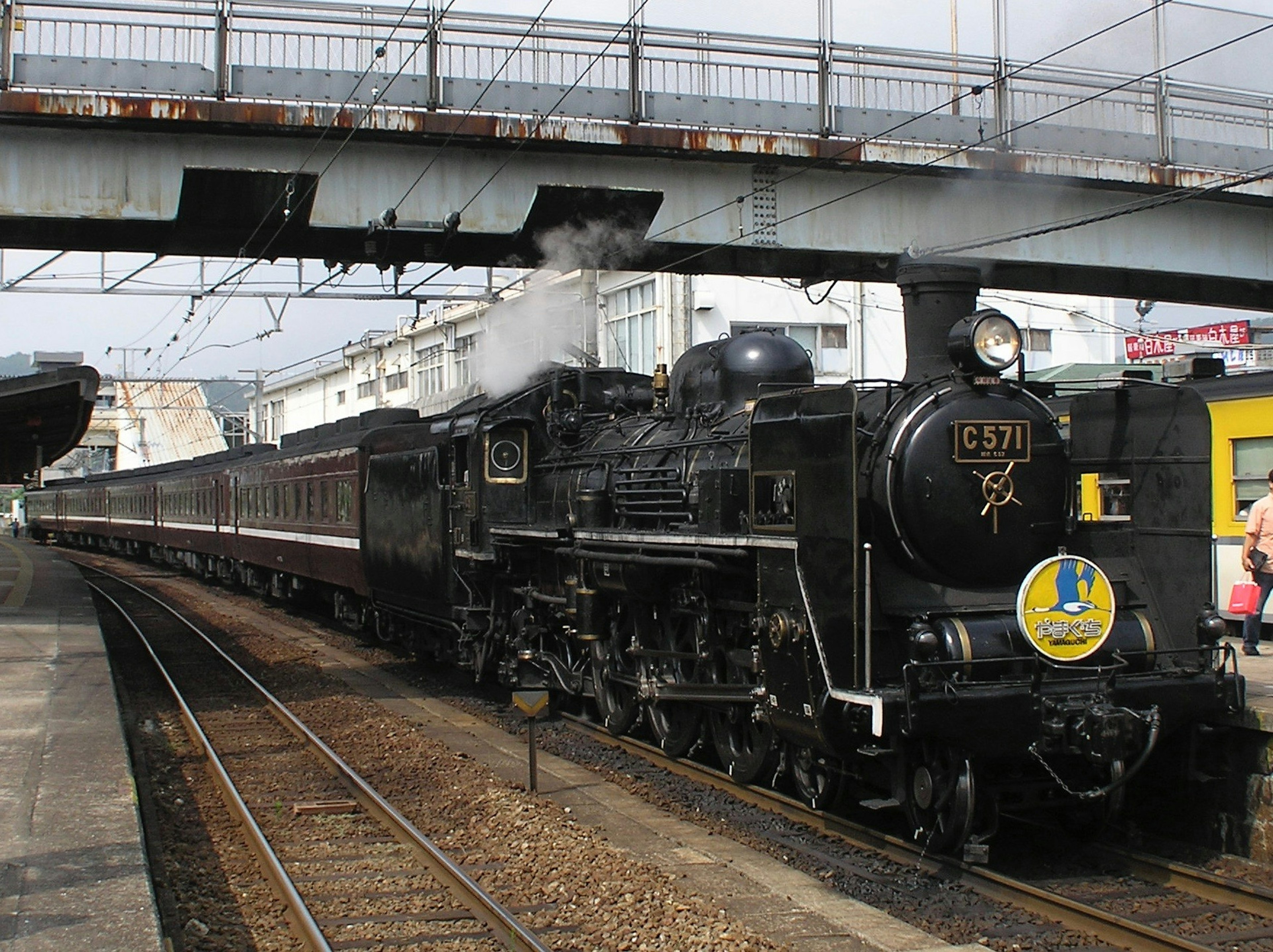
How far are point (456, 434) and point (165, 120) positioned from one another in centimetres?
394

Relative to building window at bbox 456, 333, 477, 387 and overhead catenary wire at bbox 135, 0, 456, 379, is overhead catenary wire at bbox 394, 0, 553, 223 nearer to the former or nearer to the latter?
overhead catenary wire at bbox 135, 0, 456, 379

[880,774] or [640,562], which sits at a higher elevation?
[640,562]

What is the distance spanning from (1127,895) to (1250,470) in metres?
7.10

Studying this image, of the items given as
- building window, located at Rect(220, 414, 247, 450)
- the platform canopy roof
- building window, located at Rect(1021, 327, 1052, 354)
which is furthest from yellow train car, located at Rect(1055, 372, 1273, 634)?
building window, located at Rect(220, 414, 247, 450)

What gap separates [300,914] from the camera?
6.21m

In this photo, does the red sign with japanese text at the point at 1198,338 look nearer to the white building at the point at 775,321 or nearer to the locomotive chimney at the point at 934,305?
the white building at the point at 775,321

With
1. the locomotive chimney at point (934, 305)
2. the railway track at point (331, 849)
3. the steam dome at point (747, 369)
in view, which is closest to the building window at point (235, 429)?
the railway track at point (331, 849)

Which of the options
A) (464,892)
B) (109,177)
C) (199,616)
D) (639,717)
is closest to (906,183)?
(639,717)

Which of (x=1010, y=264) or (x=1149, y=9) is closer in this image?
(x=1149, y=9)

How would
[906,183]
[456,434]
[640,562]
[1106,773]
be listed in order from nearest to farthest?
1. [1106,773]
2. [640,562]
3. [456,434]
4. [906,183]

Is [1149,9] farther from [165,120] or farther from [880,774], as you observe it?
[165,120]

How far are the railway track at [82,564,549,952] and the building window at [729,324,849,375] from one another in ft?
64.3

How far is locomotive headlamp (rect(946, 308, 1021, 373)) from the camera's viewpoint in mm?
7172

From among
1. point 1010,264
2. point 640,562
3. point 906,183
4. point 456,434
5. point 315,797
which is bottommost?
point 315,797
